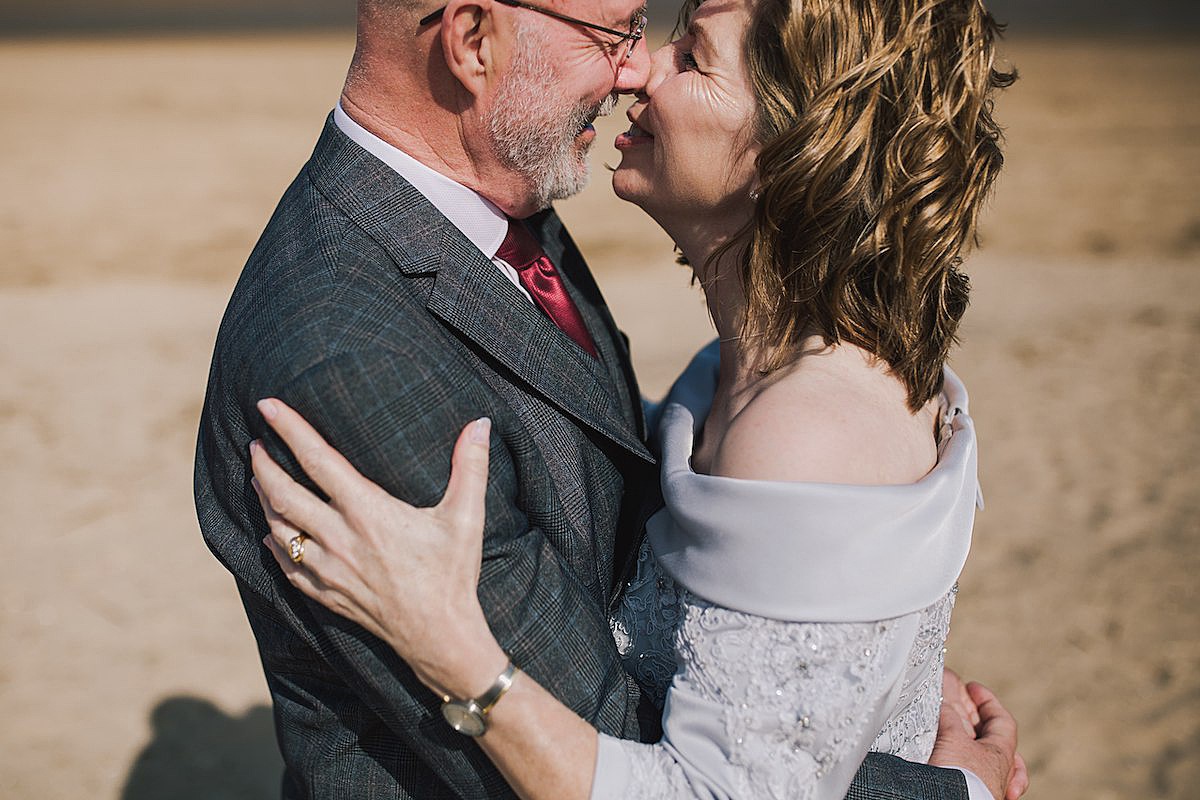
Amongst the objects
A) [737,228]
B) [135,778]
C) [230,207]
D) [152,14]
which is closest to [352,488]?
[737,228]

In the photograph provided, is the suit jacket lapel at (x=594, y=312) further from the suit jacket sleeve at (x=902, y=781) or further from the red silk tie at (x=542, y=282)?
the suit jacket sleeve at (x=902, y=781)

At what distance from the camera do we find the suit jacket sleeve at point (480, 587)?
2.04 metres

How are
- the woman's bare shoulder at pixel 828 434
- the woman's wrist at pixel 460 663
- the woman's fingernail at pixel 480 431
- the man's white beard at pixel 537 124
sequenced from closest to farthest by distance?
the woman's wrist at pixel 460 663
the woman's fingernail at pixel 480 431
the woman's bare shoulder at pixel 828 434
the man's white beard at pixel 537 124

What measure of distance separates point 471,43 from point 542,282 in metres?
0.57

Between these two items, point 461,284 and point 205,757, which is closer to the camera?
point 461,284

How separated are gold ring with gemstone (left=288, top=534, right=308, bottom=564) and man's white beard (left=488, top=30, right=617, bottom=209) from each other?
1066 millimetres

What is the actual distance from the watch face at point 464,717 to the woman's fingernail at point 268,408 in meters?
0.60

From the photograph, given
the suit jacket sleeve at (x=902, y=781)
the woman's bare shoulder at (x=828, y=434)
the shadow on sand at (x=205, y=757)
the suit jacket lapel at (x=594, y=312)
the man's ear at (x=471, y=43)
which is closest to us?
the woman's bare shoulder at (x=828, y=434)

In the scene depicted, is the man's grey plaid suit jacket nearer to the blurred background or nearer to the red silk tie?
the red silk tie

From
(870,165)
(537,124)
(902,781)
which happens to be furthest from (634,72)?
(902,781)

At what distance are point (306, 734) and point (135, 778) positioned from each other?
3319 mm

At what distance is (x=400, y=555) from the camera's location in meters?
2.00

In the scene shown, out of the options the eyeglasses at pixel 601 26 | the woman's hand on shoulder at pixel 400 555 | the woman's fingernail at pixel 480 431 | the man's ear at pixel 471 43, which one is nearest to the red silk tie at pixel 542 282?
the man's ear at pixel 471 43

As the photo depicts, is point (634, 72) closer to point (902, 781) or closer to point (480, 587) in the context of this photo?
point (480, 587)
